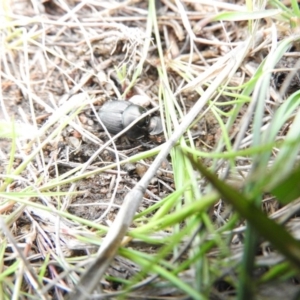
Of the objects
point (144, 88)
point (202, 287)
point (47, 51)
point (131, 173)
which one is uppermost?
point (47, 51)

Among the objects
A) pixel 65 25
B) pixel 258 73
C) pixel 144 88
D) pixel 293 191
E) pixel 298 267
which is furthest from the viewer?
pixel 65 25

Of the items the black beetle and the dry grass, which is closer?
the dry grass

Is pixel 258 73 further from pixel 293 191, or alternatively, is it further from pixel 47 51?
pixel 47 51

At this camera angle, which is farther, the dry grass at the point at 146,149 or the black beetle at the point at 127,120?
the black beetle at the point at 127,120

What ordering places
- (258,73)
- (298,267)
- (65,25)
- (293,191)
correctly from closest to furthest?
(298,267) → (293,191) → (258,73) → (65,25)

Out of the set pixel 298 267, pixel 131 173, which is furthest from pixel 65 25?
pixel 298 267

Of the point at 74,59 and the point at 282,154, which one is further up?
the point at 74,59
